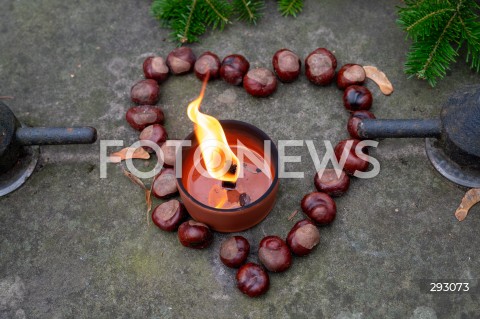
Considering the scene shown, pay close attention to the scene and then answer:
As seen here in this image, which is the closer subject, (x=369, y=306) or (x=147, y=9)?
(x=369, y=306)

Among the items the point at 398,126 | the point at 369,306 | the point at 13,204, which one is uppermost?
the point at 398,126

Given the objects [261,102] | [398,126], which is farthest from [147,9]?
[398,126]

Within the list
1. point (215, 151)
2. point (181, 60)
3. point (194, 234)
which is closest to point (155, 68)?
point (181, 60)

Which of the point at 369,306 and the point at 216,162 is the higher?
the point at 216,162

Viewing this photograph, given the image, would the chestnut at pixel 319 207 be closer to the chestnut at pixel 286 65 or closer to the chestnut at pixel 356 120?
the chestnut at pixel 356 120

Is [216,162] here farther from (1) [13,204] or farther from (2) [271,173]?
(1) [13,204]

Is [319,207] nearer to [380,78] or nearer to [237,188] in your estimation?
[237,188]
